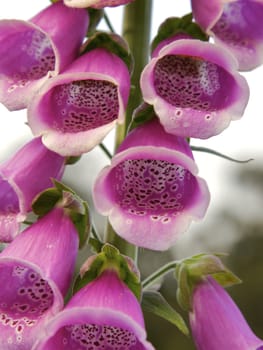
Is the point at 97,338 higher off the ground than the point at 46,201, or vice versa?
the point at 46,201

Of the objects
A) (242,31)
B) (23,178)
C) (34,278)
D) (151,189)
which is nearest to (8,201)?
(23,178)

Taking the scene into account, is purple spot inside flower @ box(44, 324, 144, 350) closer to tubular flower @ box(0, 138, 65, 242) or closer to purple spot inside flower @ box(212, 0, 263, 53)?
tubular flower @ box(0, 138, 65, 242)

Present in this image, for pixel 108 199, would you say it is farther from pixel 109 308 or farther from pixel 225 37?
pixel 225 37

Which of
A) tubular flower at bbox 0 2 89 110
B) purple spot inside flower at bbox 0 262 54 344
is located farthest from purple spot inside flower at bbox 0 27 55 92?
purple spot inside flower at bbox 0 262 54 344

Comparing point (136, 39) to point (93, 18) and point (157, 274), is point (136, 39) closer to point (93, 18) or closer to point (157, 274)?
point (93, 18)

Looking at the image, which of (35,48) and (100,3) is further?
(35,48)

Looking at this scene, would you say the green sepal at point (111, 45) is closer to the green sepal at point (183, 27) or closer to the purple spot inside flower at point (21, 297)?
the green sepal at point (183, 27)

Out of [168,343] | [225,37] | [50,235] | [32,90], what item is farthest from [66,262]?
[168,343]
